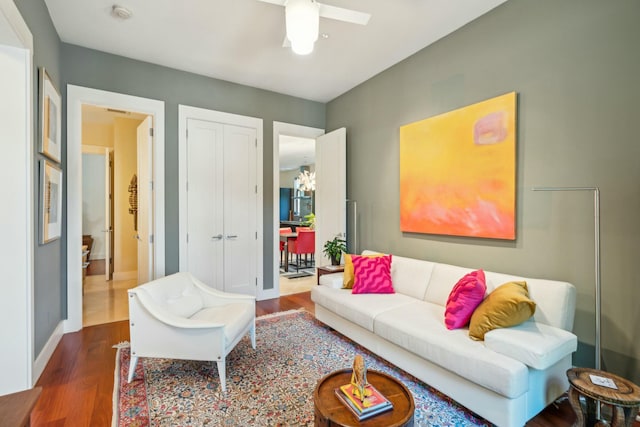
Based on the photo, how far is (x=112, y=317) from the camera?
363 cm

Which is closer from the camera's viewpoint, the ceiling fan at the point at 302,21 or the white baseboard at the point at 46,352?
the ceiling fan at the point at 302,21

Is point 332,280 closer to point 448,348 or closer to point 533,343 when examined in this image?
point 448,348

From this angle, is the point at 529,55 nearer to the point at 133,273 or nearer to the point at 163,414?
the point at 163,414

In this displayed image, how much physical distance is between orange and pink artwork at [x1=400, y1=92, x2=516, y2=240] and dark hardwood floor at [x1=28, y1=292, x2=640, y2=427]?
128 cm

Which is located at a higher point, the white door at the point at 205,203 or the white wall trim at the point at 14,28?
the white wall trim at the point at 14,28

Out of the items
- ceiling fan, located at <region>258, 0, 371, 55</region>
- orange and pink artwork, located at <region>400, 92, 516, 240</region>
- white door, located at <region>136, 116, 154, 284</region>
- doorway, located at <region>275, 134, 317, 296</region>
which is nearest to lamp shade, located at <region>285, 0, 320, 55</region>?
ceiling fan, located at <region>258, 0, 371, 55</region>

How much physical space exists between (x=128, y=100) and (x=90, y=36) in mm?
634

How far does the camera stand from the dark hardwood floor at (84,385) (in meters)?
1.86

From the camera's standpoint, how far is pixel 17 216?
2066 mm

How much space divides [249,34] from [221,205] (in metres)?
1.99

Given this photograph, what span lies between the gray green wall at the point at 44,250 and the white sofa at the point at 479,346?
7.88ft

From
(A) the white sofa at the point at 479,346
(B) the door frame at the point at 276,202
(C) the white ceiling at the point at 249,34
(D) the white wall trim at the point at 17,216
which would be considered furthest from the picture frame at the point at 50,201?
(A) the white sofa at the point at 479,346

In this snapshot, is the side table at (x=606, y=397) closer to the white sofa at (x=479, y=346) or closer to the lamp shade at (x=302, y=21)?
the white sofa at (x=479, y=346)

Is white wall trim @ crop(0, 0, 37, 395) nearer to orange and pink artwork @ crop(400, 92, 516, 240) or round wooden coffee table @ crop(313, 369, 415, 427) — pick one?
round wooden coffee table @ crop(313, 369, 415, 427)
